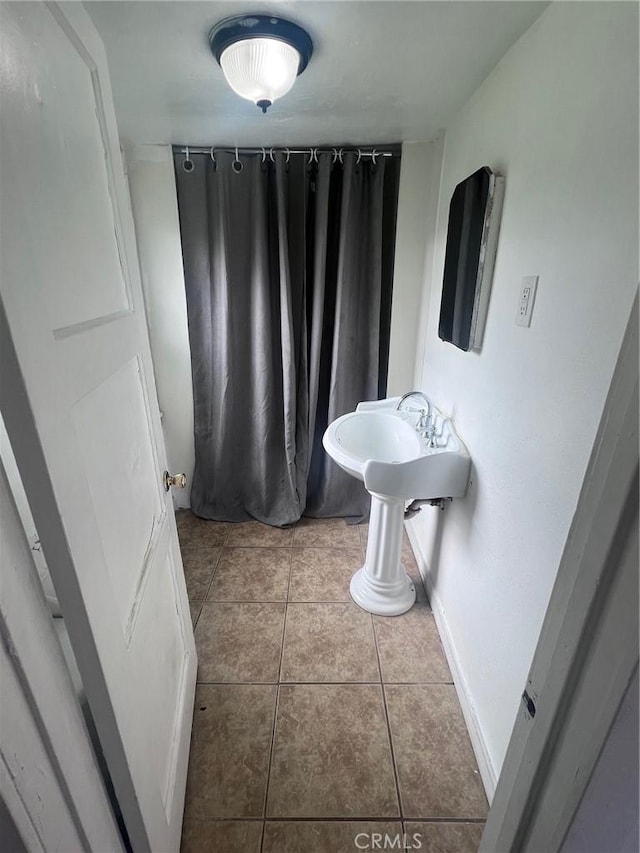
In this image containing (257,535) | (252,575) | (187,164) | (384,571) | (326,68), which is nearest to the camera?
(326,68)

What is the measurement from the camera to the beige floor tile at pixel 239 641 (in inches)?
60.7

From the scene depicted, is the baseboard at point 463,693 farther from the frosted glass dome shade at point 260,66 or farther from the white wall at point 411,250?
the frosted glass dome shade at point 260,66

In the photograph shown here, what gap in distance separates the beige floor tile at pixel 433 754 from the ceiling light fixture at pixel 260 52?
2074 millimetres

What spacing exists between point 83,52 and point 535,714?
1464 mm

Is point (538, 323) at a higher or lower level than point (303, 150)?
lower

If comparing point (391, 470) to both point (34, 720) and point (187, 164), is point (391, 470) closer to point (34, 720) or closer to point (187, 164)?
point (34, 720)

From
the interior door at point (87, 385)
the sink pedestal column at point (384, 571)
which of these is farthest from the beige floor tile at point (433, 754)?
the interior door at point (87, 385)

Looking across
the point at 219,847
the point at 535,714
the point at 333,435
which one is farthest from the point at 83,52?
the point at 219,847

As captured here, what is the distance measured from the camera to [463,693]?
4.62 feet

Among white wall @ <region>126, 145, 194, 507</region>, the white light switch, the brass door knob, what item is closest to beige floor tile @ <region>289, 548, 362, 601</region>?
white wall @ <region>126, 145, 194, 507</region>

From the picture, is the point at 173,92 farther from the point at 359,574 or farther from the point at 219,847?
the point at 219,847

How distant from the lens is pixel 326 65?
3.93ft

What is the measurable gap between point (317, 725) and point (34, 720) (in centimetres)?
110

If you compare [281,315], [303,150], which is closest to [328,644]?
[281,315]
